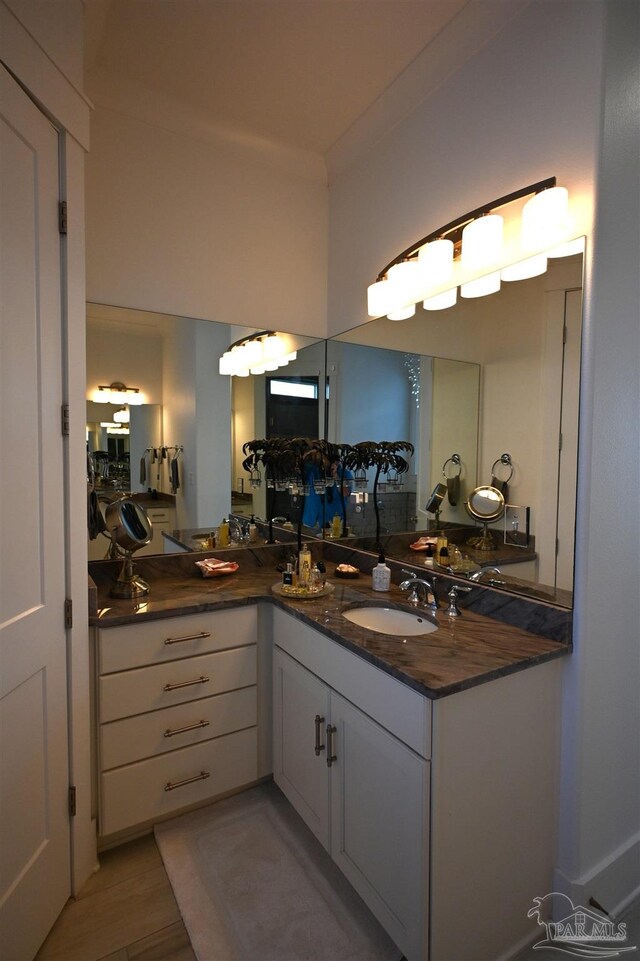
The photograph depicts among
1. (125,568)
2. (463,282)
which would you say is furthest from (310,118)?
(125,568)

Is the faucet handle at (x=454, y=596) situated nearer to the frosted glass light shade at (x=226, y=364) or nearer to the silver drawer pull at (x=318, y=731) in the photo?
the silver drawer pull at (x=318, y=731)

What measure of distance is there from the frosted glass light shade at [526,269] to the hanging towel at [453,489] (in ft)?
2.38

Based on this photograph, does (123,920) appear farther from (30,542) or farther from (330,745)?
(30,542)

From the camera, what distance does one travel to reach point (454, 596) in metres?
1.64

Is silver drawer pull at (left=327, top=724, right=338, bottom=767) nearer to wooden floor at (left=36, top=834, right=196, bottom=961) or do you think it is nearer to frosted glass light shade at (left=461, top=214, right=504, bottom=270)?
wooden floor at (left=36, top=834, right=196, bottom=961)

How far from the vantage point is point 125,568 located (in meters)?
1.86

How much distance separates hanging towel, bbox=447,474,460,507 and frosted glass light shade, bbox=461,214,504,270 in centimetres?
77

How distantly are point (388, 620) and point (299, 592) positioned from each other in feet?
1.21

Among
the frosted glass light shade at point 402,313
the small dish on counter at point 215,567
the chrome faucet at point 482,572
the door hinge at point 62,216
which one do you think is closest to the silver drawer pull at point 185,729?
the small dish on counter at point 215,567

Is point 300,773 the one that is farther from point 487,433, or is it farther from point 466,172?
point 466,172

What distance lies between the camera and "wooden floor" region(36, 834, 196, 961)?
1286mm

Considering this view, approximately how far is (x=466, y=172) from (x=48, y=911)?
2.77 m

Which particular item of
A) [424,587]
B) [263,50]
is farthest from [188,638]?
[263,50]

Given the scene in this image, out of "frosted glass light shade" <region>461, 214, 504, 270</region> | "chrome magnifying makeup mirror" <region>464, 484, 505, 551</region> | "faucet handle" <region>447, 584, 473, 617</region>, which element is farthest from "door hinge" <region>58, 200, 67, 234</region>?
"faucet handle" <region>447, 584, 473, 617</region>
